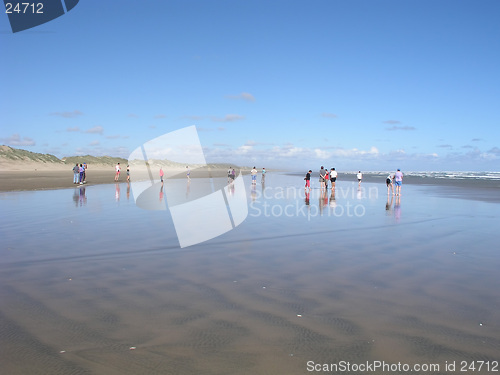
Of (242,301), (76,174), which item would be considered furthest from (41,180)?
(242,301)

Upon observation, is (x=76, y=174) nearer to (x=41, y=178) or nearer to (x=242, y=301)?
(x=41, y=178)

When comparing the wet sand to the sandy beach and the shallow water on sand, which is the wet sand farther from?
the shallow water on sand

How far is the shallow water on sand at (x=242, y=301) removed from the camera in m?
4.11

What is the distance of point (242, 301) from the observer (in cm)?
573

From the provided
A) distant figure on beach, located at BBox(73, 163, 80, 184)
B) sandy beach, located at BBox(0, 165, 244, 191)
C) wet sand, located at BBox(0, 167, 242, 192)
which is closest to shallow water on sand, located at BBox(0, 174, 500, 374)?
wet sand, located at BBox(0, 167, 242, 192)

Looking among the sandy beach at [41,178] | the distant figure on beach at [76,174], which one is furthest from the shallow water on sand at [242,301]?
the distant figure on beach at [76,174]

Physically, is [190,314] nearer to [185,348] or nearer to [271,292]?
[185,348]

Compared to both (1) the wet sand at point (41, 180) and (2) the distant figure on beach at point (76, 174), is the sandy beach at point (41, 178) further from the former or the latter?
(2) the distant figure on beach at point (76, 174)

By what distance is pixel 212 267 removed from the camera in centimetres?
771

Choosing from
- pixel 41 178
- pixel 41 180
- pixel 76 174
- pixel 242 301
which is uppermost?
pixel 76 174

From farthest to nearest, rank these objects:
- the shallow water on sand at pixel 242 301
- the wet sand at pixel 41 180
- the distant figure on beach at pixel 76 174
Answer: the distant figure on beach at pixel 76 174, the wet sand at pixel 41 180, the shallow water on sand at pixel 242 301

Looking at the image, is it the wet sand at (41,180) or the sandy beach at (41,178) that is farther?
the sandy beach at (41,178)

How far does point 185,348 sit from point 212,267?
3.48 m

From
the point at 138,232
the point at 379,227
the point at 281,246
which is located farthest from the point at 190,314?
the point at 379,227
